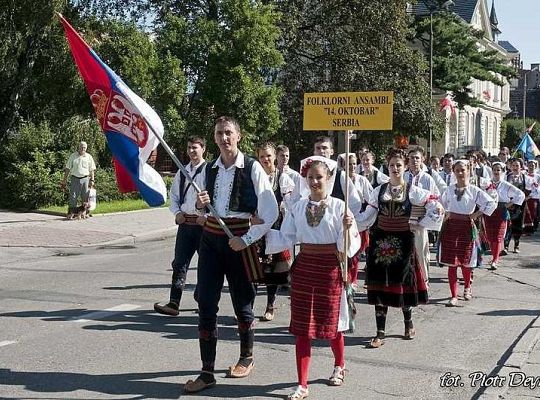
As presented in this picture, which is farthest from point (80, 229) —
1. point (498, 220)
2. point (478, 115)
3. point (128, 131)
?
point (478, 115)

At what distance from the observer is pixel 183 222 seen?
27.4 feet

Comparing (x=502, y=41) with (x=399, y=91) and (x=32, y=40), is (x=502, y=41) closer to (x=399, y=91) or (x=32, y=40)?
(x=399, y=91)

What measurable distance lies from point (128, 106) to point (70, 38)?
97 centimetres

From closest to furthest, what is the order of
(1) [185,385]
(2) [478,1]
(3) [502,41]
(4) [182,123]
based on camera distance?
(1) [185,385], (4) [182,123], (2) [478,1], (3) [502,41]

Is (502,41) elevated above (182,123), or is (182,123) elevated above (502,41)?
(502,41)

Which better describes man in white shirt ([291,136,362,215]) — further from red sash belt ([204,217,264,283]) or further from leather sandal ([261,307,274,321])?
leather sandal ([261,307,274,321])

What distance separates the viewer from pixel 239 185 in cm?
589

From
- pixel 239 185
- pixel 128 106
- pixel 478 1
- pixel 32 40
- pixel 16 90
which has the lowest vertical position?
pixel 239 185

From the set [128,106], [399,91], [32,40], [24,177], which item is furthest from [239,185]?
[399,91]

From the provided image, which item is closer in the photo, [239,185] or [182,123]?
[239,185]

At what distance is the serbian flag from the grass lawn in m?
13.2

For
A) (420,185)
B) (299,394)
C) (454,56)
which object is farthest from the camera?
(454,56)

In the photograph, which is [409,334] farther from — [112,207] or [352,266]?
[112,207]

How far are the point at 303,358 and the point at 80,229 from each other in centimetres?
1202
